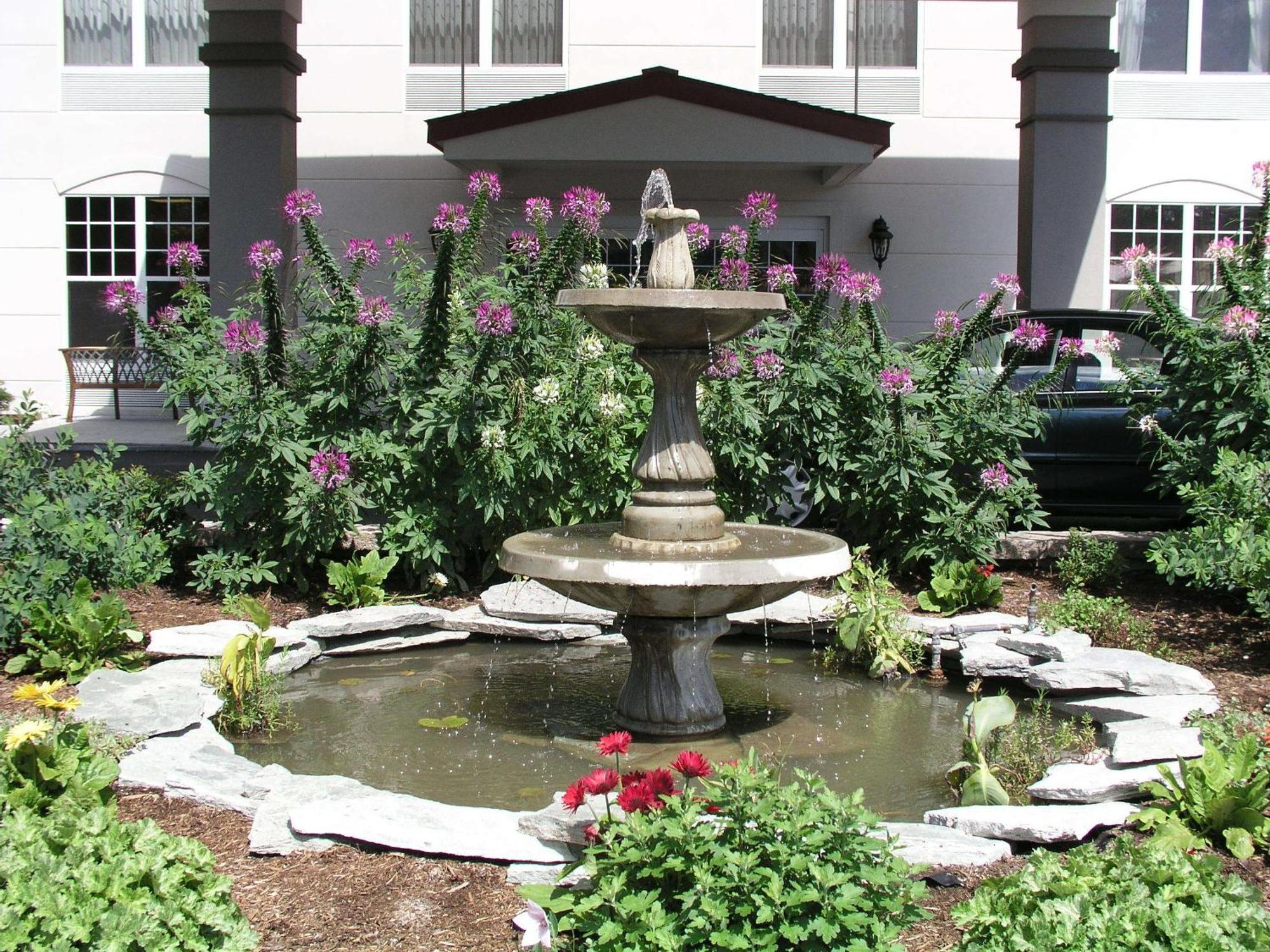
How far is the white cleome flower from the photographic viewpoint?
24.0 ft

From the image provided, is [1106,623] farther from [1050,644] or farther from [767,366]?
[767,366]

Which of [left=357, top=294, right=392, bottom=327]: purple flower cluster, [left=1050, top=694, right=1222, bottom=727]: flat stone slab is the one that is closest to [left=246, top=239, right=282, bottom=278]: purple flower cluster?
[left=357, top=294, right=392, bottom=327]: purple flower cluster

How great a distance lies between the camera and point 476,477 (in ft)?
24.9

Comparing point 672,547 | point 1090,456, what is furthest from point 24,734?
point 1090,456

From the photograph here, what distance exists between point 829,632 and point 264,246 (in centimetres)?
396

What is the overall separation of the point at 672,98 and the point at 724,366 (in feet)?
20.5

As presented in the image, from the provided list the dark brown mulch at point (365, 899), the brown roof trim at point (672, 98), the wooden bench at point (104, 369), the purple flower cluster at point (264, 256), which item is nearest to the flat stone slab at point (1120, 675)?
the dark brown mulch at point (365, 899)

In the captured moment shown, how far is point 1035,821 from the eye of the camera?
4.13 metres

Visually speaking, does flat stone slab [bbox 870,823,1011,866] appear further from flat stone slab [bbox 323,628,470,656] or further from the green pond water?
flat stone slab [bbox 323,628,470,656]

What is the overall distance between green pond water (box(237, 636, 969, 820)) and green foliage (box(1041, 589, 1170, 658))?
31.7 inches

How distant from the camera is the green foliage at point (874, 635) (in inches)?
267

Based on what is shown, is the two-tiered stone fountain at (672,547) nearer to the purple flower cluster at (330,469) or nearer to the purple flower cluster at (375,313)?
the purple flower cluster at (330,469)

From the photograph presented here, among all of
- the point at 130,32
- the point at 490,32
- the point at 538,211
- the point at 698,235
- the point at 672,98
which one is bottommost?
the point at 698,235

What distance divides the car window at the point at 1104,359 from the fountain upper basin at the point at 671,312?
4107 mm
